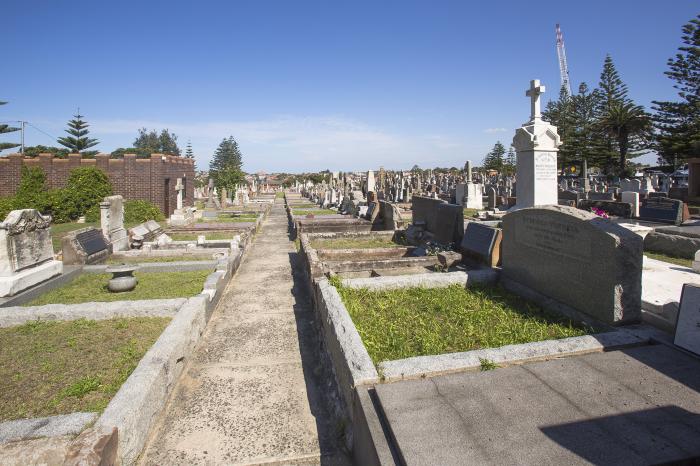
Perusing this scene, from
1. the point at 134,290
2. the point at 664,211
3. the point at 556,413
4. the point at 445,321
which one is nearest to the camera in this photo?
the point at 556,413

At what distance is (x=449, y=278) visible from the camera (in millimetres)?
5918

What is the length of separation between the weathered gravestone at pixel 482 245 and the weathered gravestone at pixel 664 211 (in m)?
7.96

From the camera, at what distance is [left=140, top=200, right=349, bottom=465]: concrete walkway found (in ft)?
10.4

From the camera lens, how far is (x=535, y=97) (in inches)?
459

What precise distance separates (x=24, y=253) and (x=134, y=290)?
6.57ft

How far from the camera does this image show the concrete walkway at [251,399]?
10.4ft

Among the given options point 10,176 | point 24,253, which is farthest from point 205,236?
point 10,176

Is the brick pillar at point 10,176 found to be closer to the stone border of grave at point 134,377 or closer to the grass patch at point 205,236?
the grass patch at point 205,236

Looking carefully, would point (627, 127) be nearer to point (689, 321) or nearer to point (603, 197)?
point (603, 197)

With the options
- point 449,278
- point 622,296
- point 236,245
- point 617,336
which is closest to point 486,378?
point 617,336

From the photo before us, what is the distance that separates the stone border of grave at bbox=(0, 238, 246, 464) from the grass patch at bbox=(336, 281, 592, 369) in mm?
1940

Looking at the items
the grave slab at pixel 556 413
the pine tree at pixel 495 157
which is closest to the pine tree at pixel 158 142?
the pine tree at pixel 495 157

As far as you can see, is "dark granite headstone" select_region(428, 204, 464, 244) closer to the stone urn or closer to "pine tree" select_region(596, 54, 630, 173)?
the stone urn

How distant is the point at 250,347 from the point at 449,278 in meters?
2.99
